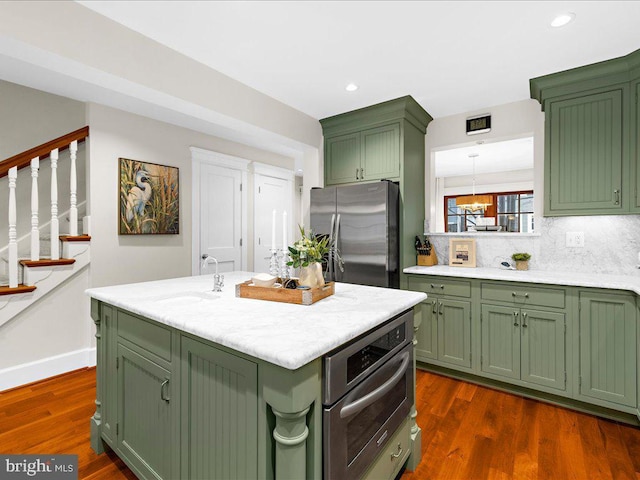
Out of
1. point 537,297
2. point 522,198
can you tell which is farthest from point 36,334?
point 522,198

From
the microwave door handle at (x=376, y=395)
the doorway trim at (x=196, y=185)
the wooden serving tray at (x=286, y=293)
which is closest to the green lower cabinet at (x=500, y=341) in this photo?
the microwave door handle at (x=376, y=395)

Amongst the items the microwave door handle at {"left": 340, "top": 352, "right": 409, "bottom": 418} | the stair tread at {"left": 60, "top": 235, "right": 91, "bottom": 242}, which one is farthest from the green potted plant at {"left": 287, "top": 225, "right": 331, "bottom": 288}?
the stair tread at {"left": 60, "top": 235, "right": 91, "bottom": 242}

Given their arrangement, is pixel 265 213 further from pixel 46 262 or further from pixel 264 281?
pixel 264 281

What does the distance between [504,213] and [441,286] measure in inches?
211

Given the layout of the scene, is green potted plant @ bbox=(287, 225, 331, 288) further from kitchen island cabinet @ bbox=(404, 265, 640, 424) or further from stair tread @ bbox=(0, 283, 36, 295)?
stair tread @ bbox=(0, 283, 36, 295)

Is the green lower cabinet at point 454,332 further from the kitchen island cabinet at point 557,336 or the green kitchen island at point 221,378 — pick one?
the green kitchen island at point 221,378

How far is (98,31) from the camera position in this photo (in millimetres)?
1949

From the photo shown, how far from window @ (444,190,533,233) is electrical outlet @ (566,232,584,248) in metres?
4.09

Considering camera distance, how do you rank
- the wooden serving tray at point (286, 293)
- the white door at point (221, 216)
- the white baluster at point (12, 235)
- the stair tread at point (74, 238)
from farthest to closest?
the white door at point (221, 216), the stair tread at point (74, 238), the white baluster at point (12, 235), the wooden serving tray at point (286, 293)

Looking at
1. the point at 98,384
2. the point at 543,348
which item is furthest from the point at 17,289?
the point at 543,348

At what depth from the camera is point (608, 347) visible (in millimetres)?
2279

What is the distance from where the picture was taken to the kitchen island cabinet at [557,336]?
223 cm

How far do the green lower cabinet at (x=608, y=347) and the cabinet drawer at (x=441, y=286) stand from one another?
776mm

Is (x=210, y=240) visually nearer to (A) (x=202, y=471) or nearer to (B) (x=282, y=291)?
(B) (x=282, y=291)
